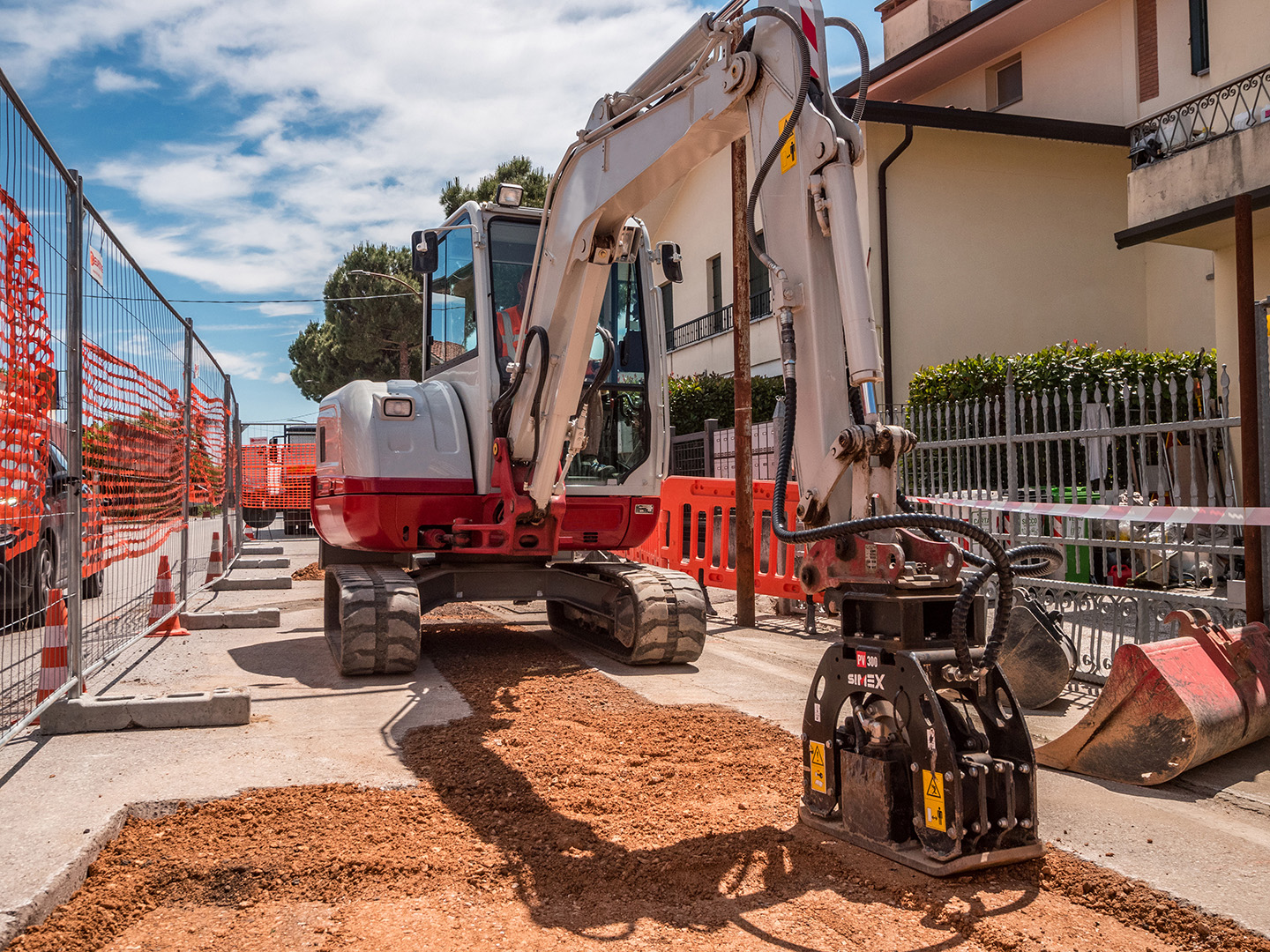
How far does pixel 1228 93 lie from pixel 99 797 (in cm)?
1379

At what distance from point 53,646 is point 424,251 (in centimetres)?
358

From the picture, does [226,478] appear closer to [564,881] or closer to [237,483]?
[237,483]

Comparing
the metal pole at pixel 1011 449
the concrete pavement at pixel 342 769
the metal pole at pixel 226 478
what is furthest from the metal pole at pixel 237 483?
the metal pole at pixel 1011 449

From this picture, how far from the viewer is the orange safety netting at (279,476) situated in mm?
24688

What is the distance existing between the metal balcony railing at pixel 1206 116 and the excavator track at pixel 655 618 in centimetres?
766

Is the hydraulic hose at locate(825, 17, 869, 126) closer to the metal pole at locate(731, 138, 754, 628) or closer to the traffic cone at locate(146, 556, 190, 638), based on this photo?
the metal pole at locate(731, 138, 754, 628)

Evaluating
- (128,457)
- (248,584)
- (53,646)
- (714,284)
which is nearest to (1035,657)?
(53,646)

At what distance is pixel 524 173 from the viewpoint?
34.6 meters

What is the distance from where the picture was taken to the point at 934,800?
3.22 m

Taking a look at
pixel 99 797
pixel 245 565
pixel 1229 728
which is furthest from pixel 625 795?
pixel 245 565

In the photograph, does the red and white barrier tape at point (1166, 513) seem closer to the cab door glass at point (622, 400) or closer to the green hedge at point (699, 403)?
the cab door glass at point (622, 400)

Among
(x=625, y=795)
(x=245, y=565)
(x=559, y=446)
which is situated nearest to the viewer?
(x=625, y=795)

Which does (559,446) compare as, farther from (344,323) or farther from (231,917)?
(344,323)

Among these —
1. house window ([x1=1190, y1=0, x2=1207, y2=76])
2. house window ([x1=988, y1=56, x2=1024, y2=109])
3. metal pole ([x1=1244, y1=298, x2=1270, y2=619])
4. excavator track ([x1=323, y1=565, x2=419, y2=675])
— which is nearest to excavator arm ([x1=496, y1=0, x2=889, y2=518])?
excavator track ([x1=323, y1=565, x2=419, y2=675])
